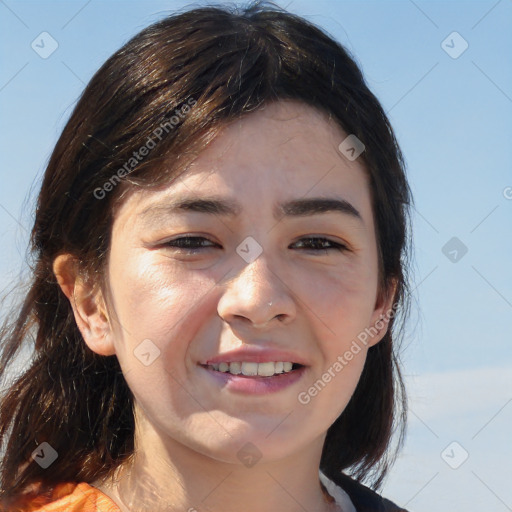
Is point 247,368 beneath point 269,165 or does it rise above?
beneath

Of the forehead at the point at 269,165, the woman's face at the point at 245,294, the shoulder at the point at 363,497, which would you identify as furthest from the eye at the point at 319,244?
the shoulder at the point at 363,497

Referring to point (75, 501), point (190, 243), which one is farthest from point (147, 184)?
point (75, 501)

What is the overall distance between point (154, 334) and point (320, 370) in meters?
0.53

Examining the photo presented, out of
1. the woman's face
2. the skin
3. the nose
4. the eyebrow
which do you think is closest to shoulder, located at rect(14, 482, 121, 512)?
the skin

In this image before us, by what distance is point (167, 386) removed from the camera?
8.90ft

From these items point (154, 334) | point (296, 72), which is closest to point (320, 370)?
point (154, 334)

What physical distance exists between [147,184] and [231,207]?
12.8 inches

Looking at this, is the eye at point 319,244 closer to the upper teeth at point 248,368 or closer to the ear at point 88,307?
the upper teeth at point 248,368

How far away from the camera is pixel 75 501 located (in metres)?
3.05

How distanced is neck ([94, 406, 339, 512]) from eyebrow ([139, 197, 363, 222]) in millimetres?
791

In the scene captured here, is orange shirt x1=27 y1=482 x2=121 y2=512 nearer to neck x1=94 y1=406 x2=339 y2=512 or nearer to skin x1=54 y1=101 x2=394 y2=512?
neck x1=94 y1=406 x2=339 y2=512

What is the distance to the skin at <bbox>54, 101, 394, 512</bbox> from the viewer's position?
2631 mm

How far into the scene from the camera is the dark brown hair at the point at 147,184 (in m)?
2.84

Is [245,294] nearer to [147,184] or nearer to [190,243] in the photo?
[190,243]
